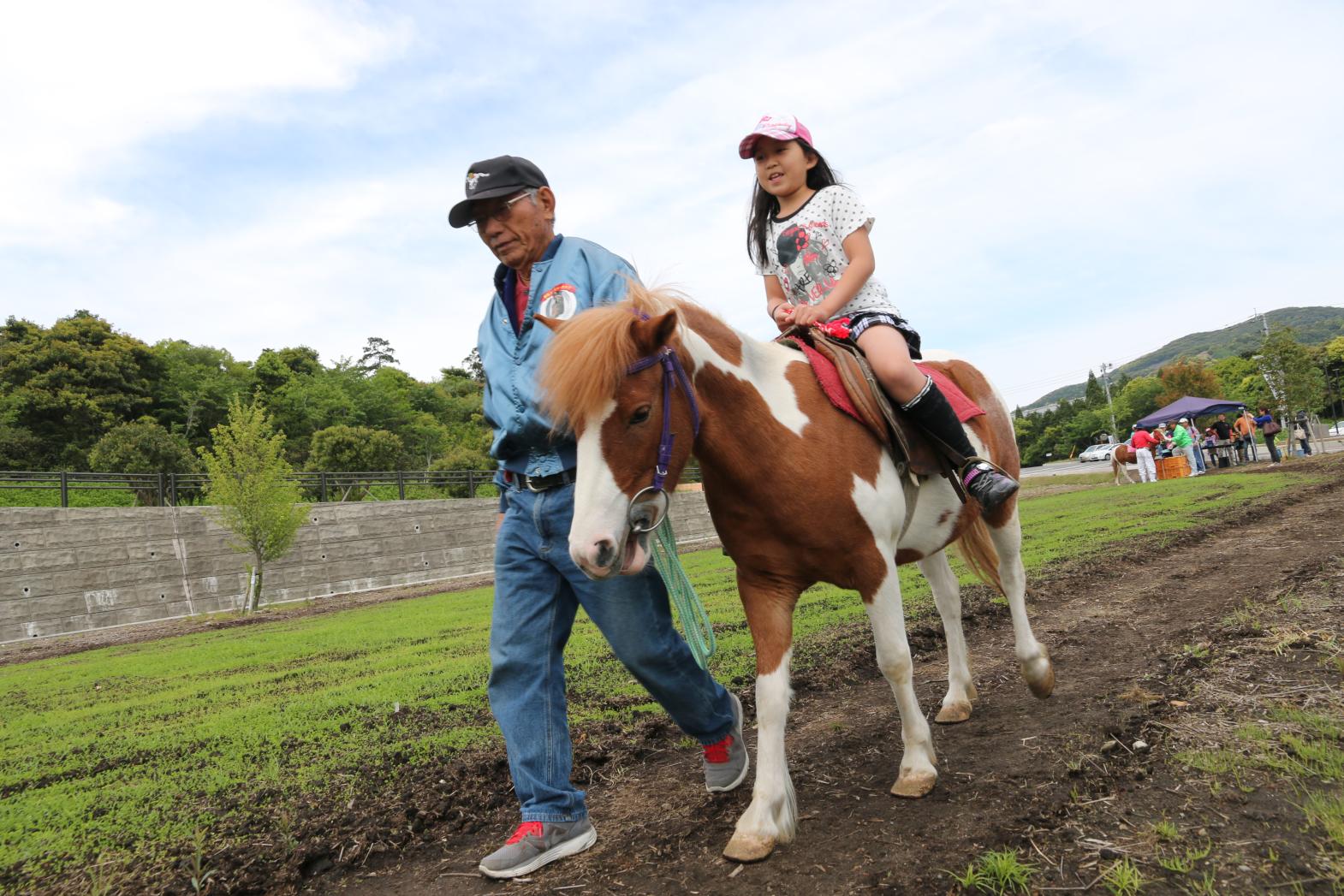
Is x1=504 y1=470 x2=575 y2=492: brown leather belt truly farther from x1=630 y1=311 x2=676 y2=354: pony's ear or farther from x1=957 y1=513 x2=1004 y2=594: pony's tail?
x1=957 y1=513 x2=1004 y2=594: pony's tail

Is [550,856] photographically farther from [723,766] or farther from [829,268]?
[829,268]

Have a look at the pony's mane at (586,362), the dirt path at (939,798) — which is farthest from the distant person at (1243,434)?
the pony's mane at (586,362)

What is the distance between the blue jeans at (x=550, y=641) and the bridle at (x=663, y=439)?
1.76 ft

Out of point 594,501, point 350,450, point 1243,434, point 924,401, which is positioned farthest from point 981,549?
point 1243,434

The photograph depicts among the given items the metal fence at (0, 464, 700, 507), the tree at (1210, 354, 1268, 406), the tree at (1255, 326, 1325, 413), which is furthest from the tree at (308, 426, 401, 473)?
the tree at (1210, 354, 1268, 406)

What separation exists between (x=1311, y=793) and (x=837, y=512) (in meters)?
1.80

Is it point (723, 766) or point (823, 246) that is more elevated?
point (823, 246)

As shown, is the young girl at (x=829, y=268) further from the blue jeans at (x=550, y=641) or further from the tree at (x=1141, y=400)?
the tree at (x=1141, y=400)

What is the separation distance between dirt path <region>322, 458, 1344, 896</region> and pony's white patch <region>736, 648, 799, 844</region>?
0.10 metres

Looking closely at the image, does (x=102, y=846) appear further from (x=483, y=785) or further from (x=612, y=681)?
(x=612, y=681)

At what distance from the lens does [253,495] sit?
61.0ft

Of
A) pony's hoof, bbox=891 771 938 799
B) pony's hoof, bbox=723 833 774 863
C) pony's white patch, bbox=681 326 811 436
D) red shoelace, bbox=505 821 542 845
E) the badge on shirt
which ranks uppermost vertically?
the badge on shirt

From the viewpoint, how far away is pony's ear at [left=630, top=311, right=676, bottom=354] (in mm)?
2826

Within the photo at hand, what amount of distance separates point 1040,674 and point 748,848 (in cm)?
223
